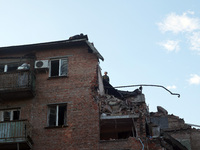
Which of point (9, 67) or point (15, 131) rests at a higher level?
point (9, 67)

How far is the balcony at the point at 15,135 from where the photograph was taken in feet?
52.8

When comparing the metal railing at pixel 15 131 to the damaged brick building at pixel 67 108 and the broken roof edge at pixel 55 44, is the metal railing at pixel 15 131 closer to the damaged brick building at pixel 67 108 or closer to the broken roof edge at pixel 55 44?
the damaged brick building at pixel 67 108

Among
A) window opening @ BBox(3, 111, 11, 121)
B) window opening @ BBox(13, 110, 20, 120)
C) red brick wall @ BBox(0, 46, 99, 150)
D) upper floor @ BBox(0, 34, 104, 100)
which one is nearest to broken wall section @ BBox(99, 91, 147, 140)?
red brick wall @ BBox(0, 46, 99, 150)

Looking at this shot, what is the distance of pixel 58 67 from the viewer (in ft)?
63.4

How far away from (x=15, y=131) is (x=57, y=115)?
2330 millimetres

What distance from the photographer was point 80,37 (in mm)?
19359

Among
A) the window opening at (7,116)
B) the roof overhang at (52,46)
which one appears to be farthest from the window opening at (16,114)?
the roof overhang at (52,46)

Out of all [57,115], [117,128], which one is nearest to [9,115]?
[57,115]

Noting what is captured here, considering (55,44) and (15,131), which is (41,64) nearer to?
(55,44)

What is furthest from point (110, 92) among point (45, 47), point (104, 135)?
point (45, 47)

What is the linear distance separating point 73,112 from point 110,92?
15.8 ft

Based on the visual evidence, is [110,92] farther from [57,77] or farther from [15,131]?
[15,131]

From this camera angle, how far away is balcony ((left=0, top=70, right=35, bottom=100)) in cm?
1788

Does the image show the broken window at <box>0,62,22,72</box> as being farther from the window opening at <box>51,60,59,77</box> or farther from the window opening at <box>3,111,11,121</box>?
the window opening at <box>3,111,11,121</box>
